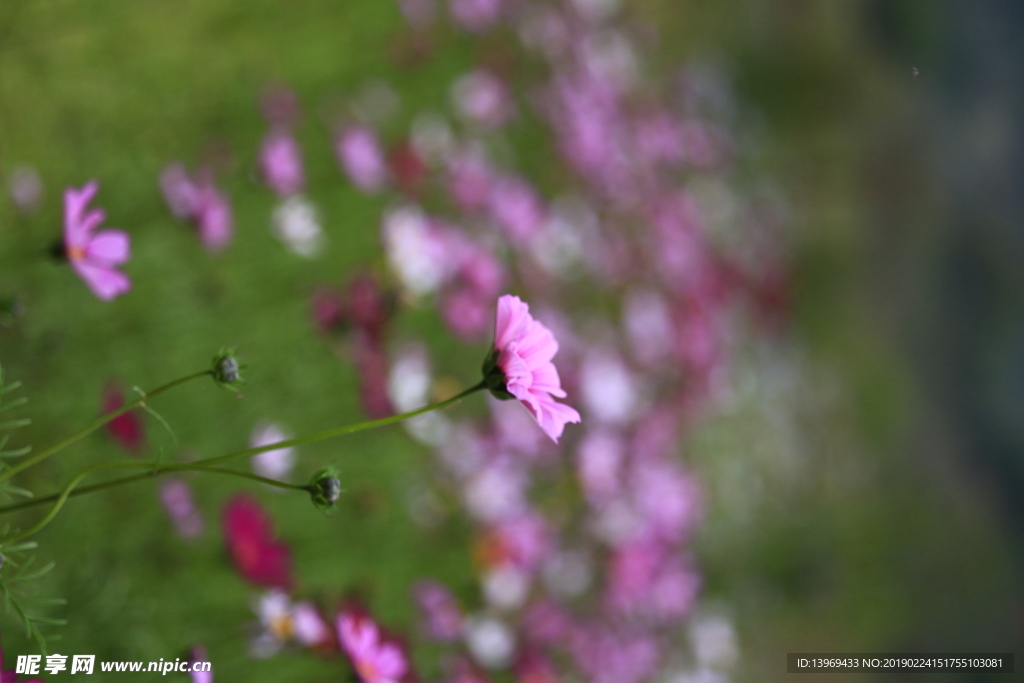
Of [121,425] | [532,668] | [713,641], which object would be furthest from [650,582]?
[121,425]

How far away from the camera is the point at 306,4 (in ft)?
4.78

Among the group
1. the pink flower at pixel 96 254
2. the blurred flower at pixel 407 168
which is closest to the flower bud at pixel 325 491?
the pink flower at pixel 96 254

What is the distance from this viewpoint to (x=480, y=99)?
1720 millimetres

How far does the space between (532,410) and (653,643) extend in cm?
127

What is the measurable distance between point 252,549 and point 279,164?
1.83 ft

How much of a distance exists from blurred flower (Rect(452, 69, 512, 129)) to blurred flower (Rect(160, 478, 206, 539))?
98cm

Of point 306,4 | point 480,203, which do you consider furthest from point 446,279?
point 306,4

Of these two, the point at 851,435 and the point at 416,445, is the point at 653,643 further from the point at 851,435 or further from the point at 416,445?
the point at 851,435

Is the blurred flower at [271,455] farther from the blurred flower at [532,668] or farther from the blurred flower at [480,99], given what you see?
the blurred flower at [480,99]

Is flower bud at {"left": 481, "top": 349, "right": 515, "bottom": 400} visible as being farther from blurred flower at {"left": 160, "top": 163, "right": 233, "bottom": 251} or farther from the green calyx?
blurred flower at {"left": 160, "top": 163, "right": 233, "bottom": 251}

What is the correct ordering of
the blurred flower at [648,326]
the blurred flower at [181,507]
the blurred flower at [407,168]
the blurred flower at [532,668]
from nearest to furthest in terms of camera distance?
1. the blurred flower at [181,507]
2. the blurred flower at [532,668]
3. the blurred flower at [407,168]
4. the blurred flower at [648,326]

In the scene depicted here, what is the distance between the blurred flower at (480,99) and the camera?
1.70 metres

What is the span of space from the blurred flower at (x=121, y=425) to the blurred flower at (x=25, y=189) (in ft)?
0.81

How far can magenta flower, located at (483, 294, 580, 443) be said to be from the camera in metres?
0.55
